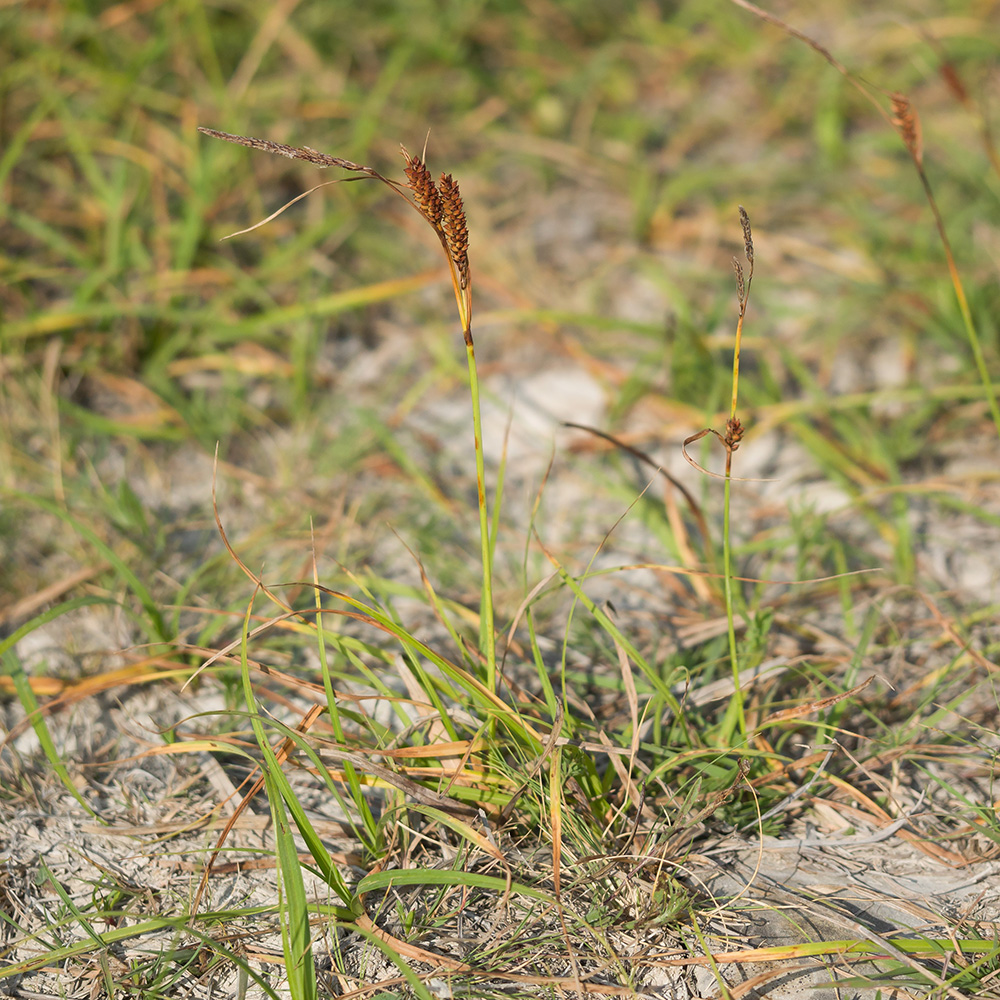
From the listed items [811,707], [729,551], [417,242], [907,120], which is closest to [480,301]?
[417,242]

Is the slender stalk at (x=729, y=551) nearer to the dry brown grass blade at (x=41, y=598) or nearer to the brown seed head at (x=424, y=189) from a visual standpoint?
the brown seed head at (x=424, y=189)

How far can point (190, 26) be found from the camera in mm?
2445

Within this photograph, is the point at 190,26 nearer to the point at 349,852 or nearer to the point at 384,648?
the point at 384,648

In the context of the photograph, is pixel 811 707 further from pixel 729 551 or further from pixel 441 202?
pixel 441 202

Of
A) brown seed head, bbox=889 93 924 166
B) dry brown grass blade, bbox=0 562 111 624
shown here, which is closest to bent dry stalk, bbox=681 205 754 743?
brown seed head, bbox=889 93 924 166

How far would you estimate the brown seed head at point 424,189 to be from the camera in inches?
30.2

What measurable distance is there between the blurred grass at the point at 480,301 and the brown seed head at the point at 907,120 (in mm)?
617

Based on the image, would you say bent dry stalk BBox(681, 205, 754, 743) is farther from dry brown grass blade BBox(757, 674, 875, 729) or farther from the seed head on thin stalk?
the seed head on thin stalk

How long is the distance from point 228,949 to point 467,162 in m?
2.18

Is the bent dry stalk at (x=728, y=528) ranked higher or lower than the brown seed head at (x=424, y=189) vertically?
lower

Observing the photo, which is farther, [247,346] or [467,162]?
[467,162]

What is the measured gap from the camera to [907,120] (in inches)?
44.6

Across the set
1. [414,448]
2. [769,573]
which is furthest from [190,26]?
[769,573]

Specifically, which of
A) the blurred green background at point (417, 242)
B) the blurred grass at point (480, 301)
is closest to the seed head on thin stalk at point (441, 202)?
the blurred grass at point (480, 301)
